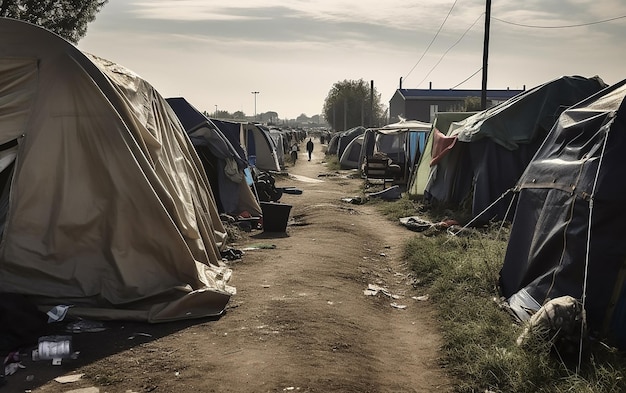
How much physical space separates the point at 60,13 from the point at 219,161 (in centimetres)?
1780

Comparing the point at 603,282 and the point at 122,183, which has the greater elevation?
the point at 122,183

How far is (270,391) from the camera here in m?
4.55

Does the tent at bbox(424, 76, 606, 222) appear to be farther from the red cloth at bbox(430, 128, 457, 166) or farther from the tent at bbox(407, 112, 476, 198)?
the tent at bbox(407, 112, 476, 198)

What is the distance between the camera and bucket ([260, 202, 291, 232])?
12188mm

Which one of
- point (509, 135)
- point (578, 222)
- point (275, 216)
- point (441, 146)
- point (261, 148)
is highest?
point (509, 135)

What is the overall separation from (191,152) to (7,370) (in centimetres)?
585

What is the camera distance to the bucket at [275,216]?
12.2 meters

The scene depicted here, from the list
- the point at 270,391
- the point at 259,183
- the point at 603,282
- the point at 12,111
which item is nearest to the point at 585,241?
the point at 603,282

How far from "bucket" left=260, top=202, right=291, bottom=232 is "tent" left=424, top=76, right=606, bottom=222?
4.01 metres

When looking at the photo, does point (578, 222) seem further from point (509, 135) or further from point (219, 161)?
point (219, 161)

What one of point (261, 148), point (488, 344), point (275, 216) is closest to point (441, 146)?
point (275, 216)

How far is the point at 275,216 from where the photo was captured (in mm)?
12211

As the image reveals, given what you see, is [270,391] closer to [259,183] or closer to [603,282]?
[603,282]

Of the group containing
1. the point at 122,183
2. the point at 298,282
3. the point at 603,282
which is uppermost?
the point at 122,183
